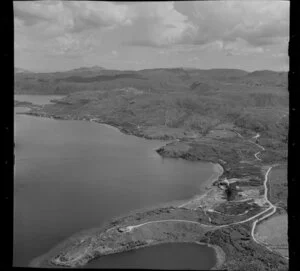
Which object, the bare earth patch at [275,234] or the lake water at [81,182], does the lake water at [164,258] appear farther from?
the lake water at [81,182]

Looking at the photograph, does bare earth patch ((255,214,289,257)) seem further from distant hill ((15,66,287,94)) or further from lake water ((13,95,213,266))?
distant hill ((15,66,287,94))

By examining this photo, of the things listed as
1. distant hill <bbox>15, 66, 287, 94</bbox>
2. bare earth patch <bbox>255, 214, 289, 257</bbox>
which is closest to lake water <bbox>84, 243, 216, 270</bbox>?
bare earth patch <bbox>255, 214, 289, 257</bbox>

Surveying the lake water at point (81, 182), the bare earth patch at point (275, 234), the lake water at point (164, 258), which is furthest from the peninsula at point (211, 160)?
the lake water at point (81, 182)
